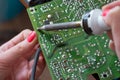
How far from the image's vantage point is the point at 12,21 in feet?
5.74

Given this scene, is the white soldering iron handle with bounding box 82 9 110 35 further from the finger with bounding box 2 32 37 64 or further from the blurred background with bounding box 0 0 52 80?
the blurred background with bounding box 0 0 52 80

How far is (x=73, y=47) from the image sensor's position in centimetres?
72

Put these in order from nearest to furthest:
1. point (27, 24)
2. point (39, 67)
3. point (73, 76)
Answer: point (73, 76) → point (39, 67) → point (27, 24)

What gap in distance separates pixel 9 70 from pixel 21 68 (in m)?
0.05

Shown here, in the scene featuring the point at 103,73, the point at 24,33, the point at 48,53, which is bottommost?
the point at 103,73

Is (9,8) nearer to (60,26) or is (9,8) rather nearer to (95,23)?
(60,26)

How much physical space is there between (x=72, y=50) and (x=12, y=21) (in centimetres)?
111

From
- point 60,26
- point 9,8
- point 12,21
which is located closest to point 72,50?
point 60,26

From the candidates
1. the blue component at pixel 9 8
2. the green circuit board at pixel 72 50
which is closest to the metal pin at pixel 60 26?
the green circuit board at pixel 72 50

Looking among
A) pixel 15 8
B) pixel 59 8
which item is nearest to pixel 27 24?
pixel 15 8

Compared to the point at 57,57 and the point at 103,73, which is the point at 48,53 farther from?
the point at 103,73

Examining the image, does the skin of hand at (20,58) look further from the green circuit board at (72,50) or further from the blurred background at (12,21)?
the blurred background at (12,21)

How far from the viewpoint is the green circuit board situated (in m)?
0.70

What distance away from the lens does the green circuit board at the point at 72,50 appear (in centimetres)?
70
